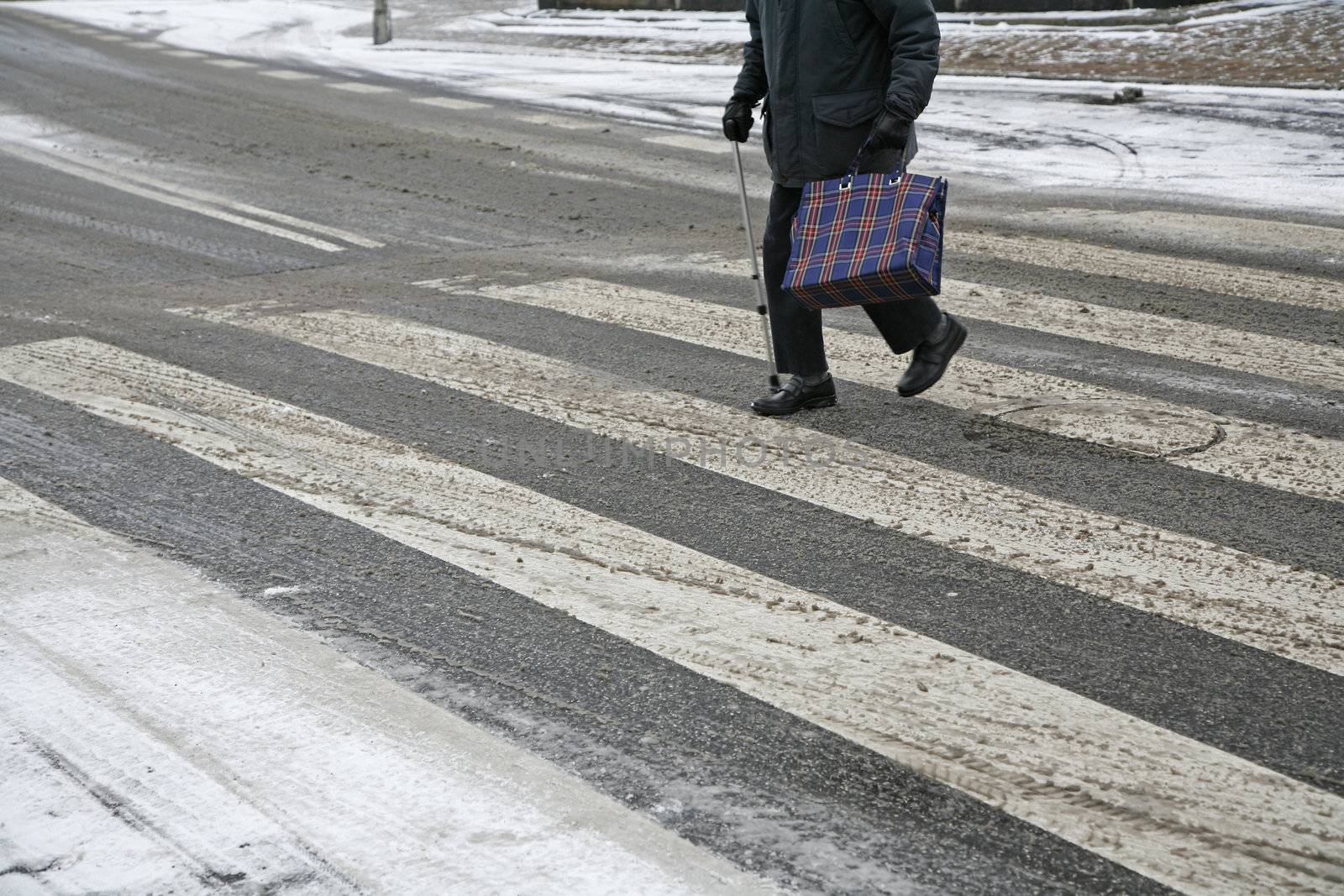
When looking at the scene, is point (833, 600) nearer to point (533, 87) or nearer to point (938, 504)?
point (938, 504)

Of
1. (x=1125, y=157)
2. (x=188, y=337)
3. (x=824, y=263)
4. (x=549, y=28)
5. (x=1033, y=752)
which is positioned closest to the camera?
(x=1033, y=752)

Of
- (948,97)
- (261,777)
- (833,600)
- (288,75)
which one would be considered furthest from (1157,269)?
(288,75)

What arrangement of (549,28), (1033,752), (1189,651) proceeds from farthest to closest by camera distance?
1. (549,28)
2. (1189,651)
3. (1033,752)

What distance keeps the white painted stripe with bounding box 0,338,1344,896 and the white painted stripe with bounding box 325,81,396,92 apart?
36.8ft

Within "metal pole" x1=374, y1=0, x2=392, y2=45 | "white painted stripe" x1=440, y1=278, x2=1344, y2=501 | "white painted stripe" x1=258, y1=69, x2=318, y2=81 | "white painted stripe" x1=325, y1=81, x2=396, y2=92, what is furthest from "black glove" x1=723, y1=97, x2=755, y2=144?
"metal pole" x1=374, y1=0, x2=392, y2=45

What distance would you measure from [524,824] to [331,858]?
37 centimetres

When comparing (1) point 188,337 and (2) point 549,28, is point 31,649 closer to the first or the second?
(1) point 188,337

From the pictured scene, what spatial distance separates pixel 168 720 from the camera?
3.32 metres

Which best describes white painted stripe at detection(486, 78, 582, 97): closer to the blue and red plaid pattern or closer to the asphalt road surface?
the asphalt road surface

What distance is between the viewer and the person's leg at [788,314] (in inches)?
219

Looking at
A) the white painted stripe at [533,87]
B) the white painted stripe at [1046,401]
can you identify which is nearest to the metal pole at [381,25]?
the white painted stripe at [533,87]

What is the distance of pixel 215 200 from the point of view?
1025 centimetres

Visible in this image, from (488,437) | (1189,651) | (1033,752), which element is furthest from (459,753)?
(488,437)

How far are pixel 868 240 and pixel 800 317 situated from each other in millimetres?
549
